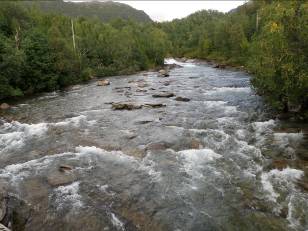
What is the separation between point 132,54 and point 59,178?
55.9 m

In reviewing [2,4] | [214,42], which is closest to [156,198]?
[2,4]

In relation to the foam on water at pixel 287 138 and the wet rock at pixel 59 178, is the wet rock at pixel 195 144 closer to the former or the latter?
the foam on water at pixel 287 138

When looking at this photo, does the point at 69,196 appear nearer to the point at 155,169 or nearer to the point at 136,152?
the point at 155,169

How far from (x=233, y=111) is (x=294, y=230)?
16.9 metres

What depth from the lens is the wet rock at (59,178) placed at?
14.4 m

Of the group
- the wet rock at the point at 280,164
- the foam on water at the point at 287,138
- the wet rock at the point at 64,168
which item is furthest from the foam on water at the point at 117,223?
the foam on water at the point at 287,138

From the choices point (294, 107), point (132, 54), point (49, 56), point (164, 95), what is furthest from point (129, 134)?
point (132, 54)

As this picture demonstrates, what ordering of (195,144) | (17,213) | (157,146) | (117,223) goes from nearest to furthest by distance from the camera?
(117,223)
(17,213)
(195,144)
(157,146)

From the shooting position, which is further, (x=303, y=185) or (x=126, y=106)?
(x=126, y=106)

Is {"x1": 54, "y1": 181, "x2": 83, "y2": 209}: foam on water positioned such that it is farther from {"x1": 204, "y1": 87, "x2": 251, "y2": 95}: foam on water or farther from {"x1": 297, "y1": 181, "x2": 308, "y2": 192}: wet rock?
{"x1": 204, "y1": 87, "x2": 251, "y2": 95}: foam on water

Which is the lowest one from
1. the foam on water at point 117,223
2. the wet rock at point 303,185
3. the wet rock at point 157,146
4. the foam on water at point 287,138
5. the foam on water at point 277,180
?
the wet rock at point 157,146

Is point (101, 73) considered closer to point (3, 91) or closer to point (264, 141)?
point (3, 91)

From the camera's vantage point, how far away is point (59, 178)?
14805mm

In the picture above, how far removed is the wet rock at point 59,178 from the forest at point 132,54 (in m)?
15.1
